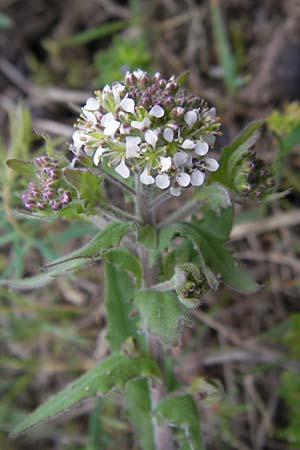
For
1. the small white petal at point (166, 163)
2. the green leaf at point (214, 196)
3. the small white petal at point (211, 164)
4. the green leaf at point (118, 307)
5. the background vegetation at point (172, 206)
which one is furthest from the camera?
the background vegetation at point (172, 206)

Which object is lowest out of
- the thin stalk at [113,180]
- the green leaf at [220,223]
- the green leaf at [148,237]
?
the green leaf at [148,237]

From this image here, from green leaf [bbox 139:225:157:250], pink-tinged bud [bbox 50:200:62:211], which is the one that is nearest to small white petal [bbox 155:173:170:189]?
green leaf [bbox 139:225:157:250]

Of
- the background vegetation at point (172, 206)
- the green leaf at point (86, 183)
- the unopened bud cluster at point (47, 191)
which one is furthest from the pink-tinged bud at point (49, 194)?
the background vegetation at point (172, 206)

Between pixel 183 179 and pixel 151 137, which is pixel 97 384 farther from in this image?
pixel 151 137

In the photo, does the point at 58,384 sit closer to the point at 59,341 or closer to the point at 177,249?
the point at 59,341

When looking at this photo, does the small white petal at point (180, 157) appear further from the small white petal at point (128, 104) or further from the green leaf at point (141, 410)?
the green leaf at point (141, 410)

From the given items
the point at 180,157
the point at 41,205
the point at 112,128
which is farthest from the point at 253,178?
the point at 41,205
